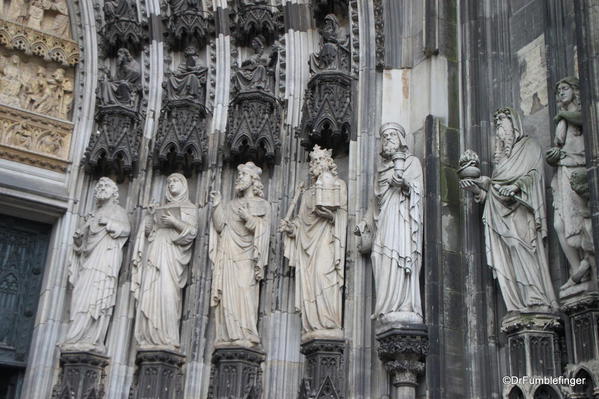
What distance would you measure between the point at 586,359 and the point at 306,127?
4.11 metres

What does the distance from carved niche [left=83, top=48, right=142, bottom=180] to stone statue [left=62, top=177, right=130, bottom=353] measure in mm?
299

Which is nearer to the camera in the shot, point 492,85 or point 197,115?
point 492,85

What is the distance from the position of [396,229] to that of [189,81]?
3441 millimetres

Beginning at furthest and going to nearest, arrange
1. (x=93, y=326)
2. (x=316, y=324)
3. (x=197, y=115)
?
(x=197, y=115) < (x=93, y=326) < (x=316, y=324)

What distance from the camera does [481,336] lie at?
26.2 ft

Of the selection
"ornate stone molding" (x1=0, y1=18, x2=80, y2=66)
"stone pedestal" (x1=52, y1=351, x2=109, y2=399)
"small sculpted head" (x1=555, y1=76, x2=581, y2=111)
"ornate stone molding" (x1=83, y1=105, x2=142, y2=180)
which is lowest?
"stone pedestal" (x1=52, y1=351, x2=109, y2=399)

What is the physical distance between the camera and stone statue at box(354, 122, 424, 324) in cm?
→ 807

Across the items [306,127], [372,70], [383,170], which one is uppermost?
[372,70]

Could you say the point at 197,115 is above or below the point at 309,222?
above

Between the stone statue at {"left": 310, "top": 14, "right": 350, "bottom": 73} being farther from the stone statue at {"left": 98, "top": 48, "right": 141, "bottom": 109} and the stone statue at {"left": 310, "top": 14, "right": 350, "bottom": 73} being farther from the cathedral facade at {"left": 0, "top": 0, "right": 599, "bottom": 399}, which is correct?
the stone statue at {"left": 98, "top": 48, "right": 141, "bottom": 109}

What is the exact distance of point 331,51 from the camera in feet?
32.2

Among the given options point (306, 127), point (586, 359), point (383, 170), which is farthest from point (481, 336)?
point (306, 127)

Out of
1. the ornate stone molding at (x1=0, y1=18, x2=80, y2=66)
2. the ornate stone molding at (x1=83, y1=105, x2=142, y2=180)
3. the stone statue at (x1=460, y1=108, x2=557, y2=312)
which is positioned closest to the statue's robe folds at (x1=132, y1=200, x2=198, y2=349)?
the ornate stone molding at (x1=83, y1=105, x2=142, y2=180)

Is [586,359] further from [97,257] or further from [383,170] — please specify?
[97,257]
